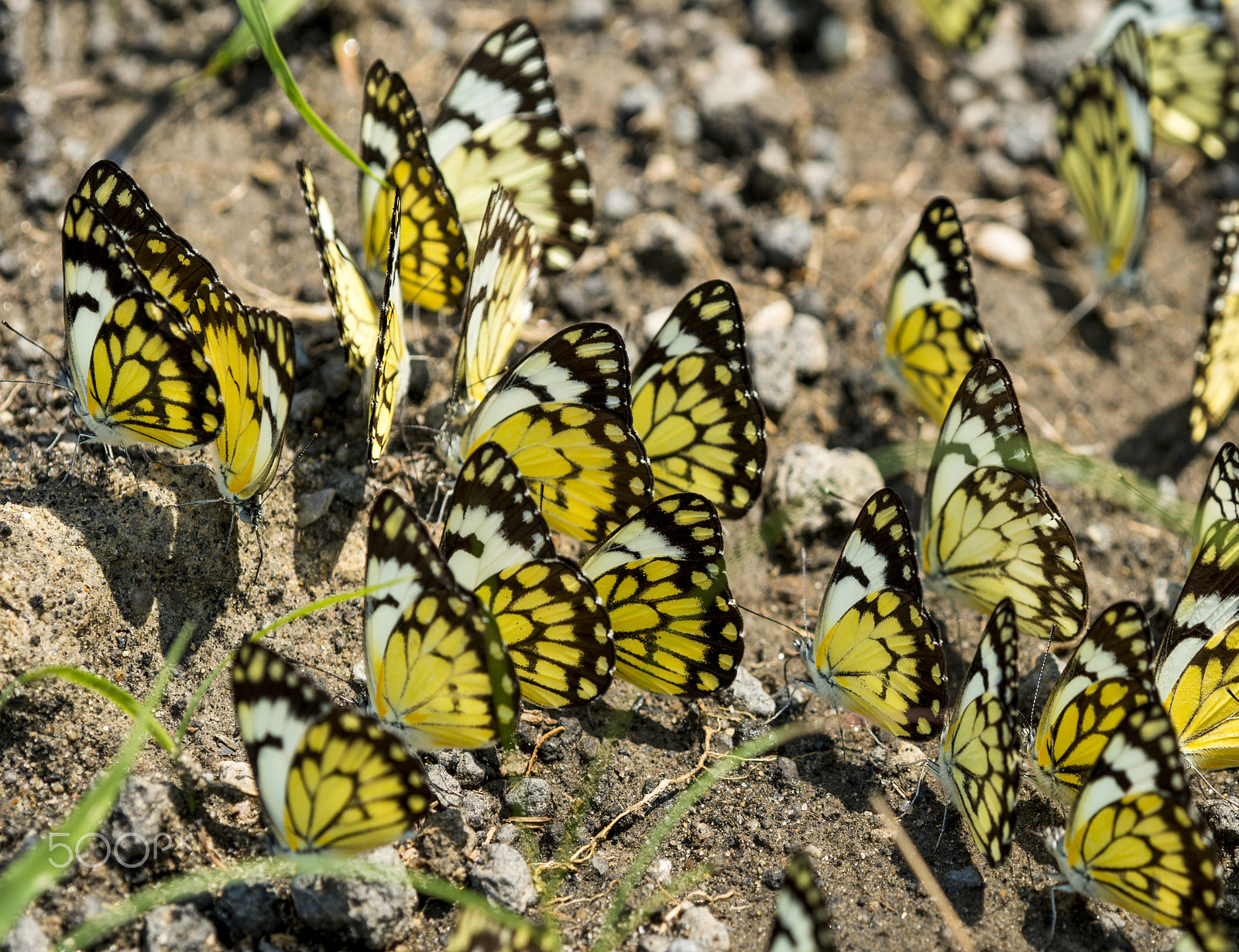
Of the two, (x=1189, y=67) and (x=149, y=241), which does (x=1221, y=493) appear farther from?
(x=149, y=241)

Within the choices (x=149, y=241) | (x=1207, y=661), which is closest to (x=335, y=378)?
(x=149, y=241)

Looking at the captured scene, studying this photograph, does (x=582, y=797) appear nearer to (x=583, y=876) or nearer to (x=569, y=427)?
(x=583, y=876)

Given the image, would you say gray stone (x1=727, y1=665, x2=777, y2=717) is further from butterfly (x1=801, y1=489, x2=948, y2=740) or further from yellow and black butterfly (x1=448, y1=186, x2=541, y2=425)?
yellow and black butterfly (x1=448, y1=186, x2=541, y2=425)

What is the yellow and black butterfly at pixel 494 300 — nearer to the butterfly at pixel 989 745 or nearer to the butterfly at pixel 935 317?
the butterfly at pixel 935 317

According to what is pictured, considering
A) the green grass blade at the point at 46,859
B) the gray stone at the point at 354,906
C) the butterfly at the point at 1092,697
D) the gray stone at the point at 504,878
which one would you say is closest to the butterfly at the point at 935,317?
the butterfly at the point at 1092,697

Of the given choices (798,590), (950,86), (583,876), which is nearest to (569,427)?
(798,590)

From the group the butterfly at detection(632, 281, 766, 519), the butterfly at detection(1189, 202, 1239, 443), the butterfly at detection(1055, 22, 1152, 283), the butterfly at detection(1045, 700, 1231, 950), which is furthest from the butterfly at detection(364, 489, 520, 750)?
the butterfly at detection(1055, 22, 1152, 283)
